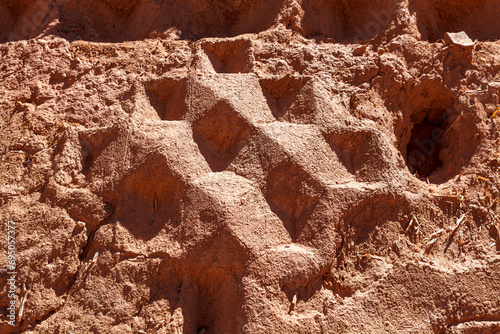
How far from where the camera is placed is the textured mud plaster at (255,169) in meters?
2.01

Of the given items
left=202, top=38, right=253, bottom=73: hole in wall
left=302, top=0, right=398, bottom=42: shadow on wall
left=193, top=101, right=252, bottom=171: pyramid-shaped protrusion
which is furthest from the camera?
left=302, top=0, right=398, bottom=42: shadow on wall

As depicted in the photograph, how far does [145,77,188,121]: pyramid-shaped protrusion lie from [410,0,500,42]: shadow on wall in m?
1.37

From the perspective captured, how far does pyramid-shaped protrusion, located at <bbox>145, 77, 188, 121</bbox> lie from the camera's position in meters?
2.34

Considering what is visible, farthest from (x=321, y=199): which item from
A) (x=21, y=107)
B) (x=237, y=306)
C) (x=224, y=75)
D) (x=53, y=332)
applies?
(x=21, y=107)

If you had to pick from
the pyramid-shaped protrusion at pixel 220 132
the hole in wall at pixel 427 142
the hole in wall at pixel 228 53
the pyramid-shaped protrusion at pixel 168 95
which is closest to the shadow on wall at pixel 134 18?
the hole in wall at pixel 228 53

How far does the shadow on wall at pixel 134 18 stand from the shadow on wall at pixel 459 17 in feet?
2.71

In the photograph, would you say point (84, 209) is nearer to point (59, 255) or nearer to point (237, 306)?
point (59, 255)

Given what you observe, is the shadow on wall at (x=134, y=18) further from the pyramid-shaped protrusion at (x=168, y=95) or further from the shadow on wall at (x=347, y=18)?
the pyramid-shaped protrusion at (x=168, y=95)

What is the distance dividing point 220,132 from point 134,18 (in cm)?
99

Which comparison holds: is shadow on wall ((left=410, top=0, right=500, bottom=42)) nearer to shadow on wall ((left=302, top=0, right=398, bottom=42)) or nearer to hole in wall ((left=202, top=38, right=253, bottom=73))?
shadow on wall ((left=302, top=0, right=398, bottom=42))

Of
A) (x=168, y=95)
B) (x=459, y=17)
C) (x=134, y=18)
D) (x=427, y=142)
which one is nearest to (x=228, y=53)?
(x=168, y=95)

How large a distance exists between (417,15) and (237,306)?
1.83 metres

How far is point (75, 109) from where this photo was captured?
7.79ft

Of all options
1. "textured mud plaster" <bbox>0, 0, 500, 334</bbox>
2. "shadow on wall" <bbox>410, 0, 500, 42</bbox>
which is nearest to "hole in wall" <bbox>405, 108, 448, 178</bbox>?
"textured mud plaster" <bbox>0, 0, 500, 334</bbox>
